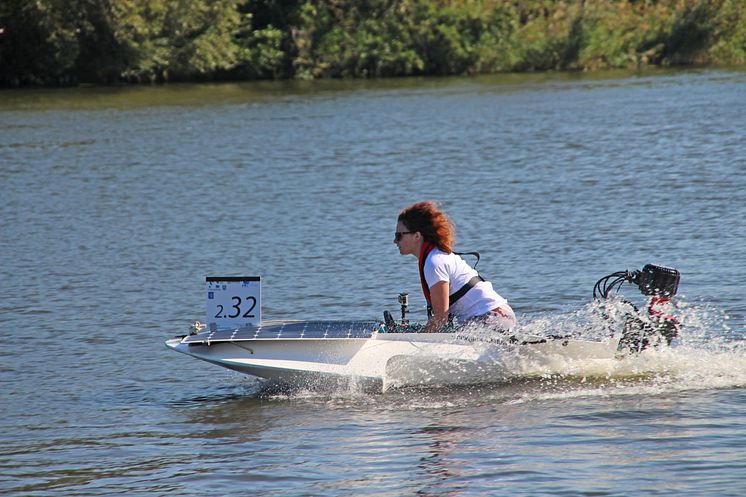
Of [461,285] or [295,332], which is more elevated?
[461,285]

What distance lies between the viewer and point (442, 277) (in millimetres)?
8398

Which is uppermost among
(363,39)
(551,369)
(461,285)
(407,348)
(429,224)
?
(363,39)

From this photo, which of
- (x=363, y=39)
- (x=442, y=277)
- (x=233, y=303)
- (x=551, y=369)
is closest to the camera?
(x=442, y=277)

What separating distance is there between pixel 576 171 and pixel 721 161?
2493mm

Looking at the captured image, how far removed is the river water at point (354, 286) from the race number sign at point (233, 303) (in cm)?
61

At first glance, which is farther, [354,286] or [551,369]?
[354,286]

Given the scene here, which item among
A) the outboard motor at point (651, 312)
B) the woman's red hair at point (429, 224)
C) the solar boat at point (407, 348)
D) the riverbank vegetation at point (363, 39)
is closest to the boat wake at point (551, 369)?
the solar boat at point (407, 348)

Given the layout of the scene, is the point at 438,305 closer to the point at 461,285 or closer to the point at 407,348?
the point at 461,285

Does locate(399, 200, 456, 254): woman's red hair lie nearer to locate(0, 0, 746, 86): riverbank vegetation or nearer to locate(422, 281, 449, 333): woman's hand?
locate(422, 281, 449, 333): woman's hand

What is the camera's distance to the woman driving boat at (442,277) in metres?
8.43

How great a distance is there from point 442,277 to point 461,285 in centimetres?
23

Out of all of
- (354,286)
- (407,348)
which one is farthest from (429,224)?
(354,286)

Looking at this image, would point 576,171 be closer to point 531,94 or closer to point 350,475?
point 350,475

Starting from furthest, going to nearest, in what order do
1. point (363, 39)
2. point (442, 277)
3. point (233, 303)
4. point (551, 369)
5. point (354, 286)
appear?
point (363, 39) < point (354, 286) < point (551, 369) < point (233, 303) < point (442, 277)
